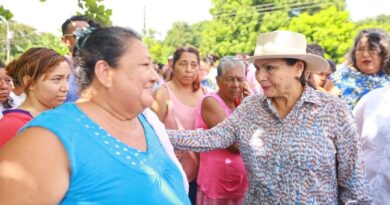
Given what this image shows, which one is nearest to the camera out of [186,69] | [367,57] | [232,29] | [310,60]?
[310,60]

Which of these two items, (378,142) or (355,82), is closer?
(378,142)

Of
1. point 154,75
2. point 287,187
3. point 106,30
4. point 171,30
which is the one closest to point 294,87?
point 287,187

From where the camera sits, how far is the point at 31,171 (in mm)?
1399

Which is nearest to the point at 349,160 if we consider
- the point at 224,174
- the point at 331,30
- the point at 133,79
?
the point at 224,174

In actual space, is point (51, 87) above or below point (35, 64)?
below

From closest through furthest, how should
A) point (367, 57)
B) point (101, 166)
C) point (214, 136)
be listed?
point (101, 166) < point (214, 136) < point (367, 57)

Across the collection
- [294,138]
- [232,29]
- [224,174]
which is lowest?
[232,29]

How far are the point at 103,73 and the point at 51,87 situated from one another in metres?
1.00

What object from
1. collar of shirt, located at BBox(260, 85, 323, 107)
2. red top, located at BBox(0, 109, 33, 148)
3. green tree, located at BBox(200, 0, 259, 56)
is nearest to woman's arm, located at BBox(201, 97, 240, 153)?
collar of shirt, located at BBox(260, 85, 323, 107)

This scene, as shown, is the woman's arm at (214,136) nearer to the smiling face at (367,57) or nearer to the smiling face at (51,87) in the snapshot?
the smiling face at (51,87)

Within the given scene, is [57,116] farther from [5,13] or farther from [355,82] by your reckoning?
[355,82]

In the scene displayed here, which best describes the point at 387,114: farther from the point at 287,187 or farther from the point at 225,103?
the point at 225,103

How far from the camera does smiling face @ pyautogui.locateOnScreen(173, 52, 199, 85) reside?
4129 mm

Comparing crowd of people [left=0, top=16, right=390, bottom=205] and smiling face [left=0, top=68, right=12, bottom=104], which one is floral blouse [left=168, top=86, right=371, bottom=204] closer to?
crowd of people [left=0, top=16, right=390, bottom=205]
